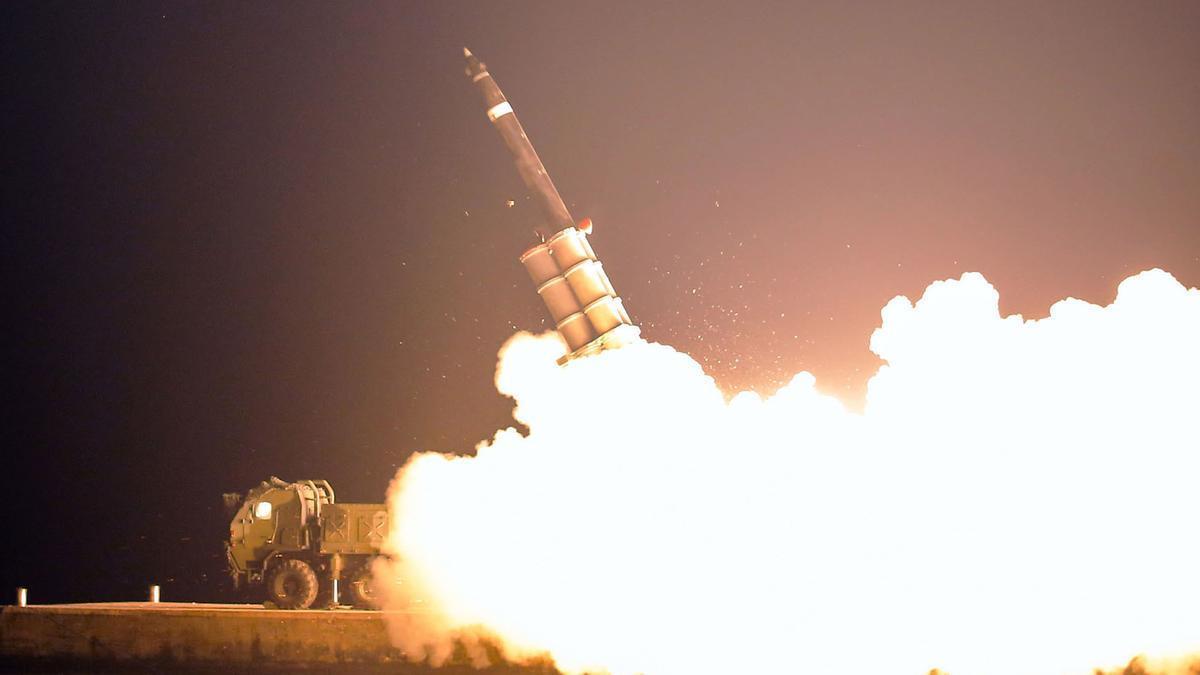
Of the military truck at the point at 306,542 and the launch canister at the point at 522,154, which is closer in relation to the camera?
the launch canister at the point at 522,154

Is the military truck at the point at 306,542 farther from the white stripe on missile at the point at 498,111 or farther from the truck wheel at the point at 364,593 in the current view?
the white stripe on missile at the point at 498,111

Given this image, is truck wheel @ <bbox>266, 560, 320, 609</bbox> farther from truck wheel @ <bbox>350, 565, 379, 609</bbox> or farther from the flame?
the flame

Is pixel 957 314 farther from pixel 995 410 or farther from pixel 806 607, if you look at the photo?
pixel 806 607

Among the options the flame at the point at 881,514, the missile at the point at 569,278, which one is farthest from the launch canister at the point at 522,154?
the flame at the point at 881,514

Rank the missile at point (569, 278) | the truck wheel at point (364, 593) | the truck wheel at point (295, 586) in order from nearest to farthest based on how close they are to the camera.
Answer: the missile at point (569, 278)
the truck wheel at point (295, 586)
the truck wheel at point (364, 593)

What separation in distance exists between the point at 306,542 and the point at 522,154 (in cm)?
1260

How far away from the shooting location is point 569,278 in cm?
3041

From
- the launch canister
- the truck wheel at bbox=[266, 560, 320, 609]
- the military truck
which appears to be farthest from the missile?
the truck wheel at bbox=[266, 560, 320, 609]

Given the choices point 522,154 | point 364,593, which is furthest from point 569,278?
point 364,593

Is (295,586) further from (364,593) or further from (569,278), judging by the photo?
(569,278)

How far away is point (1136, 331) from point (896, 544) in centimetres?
639

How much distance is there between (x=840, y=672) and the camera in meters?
26.1

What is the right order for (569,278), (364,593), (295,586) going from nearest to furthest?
(569,278)
(295,586)
(364,593)

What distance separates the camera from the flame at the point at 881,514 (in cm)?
2506
